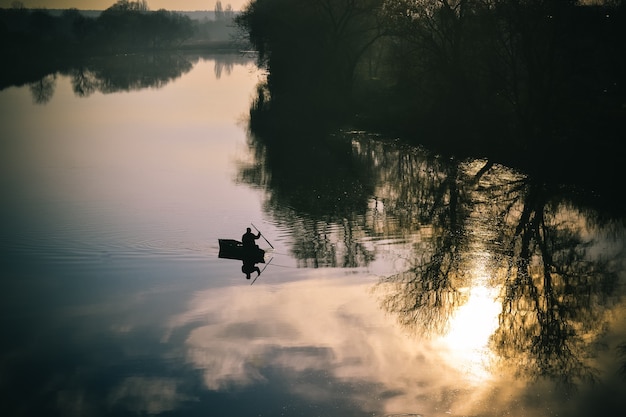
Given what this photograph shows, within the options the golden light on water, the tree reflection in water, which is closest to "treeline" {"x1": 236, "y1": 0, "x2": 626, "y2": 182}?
the tree reflection in water

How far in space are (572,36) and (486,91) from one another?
6.71 m

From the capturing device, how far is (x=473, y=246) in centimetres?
2969

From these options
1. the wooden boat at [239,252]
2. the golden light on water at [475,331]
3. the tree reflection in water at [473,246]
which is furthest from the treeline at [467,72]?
the wooden boat at [239,252]

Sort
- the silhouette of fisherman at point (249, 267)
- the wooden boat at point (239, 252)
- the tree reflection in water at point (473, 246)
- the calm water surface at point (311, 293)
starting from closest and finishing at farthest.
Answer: the calm water surface at point (311, 293) < the tree reflection in water at point (473, 246) < the silhouette of fisherman at point (249, 267) < the wooden boat at point (239, 252)

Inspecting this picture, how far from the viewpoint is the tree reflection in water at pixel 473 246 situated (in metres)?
21.6

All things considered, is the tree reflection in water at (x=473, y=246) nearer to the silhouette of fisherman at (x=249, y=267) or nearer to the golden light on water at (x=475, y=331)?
the golden light on water at (x=475, y=331)

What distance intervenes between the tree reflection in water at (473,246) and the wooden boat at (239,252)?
179 cm

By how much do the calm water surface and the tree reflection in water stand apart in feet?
0.37

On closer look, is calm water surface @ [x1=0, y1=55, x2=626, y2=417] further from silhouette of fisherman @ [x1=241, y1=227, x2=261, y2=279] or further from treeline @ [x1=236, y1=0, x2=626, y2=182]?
treeline @ [x1=236, y1=0, x2=626, y2=182]

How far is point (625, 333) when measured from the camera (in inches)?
834

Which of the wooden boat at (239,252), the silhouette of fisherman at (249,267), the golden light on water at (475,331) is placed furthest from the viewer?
the wooden boat at (239,252)

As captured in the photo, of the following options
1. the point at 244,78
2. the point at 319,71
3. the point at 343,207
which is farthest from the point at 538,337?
the point at 244,78

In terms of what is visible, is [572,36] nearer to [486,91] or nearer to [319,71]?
[486,91]

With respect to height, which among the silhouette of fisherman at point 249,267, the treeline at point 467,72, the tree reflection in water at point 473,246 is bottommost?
the silhouette of fisherman at point 249,267
